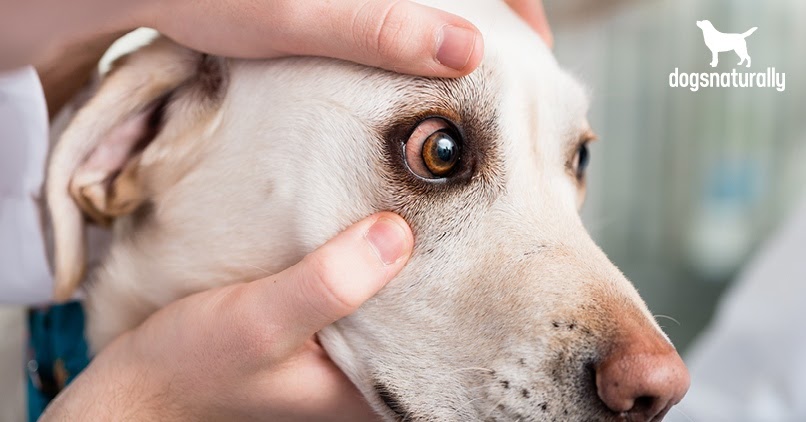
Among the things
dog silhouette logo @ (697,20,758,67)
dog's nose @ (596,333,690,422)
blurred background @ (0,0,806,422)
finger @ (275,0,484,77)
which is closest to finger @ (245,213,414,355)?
finger @ (275,0,484,77)

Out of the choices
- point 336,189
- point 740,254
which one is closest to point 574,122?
point 336,189

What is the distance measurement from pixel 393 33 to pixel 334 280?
1.28 ft

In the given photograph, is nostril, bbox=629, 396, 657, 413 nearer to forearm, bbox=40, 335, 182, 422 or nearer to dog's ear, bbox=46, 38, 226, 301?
forearm, bbox=40, 335, 182, 422

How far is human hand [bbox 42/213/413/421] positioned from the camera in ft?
3.77

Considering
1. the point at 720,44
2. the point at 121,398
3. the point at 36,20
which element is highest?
the point at 720,44

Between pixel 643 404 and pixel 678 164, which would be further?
pixel 678 164

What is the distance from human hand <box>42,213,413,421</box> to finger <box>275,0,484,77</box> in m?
0.26

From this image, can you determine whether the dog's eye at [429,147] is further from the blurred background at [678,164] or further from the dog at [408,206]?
the blurred background at [678,164]

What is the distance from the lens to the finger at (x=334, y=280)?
1.13 metres

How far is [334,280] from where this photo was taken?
3.68ft

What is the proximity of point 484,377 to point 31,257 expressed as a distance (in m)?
1.06

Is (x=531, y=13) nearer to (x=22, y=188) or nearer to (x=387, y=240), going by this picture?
(x=387, y=240)

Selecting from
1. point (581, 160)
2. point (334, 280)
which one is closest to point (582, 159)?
point (581, 160)

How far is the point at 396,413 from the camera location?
126cm
